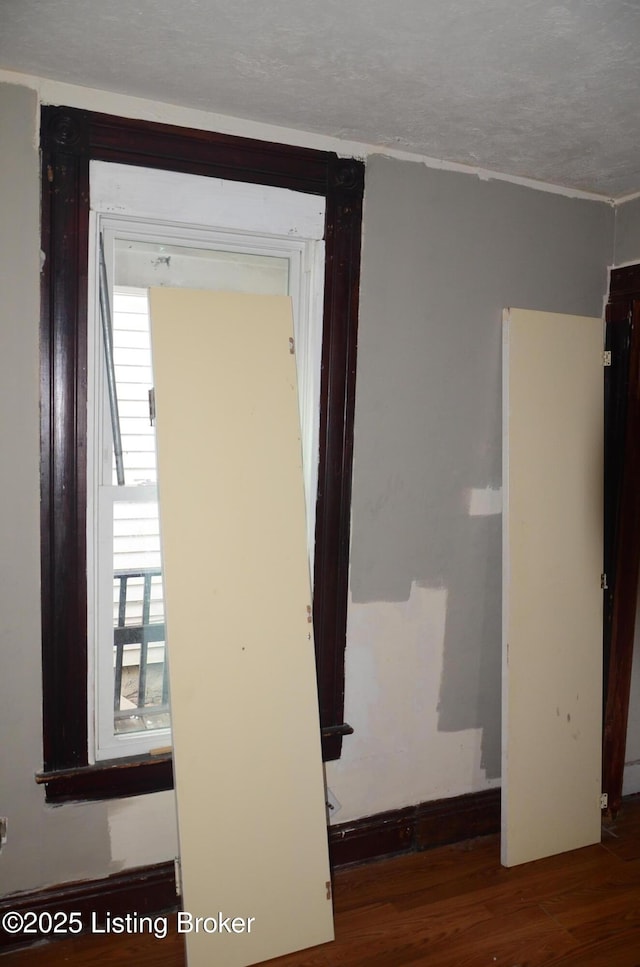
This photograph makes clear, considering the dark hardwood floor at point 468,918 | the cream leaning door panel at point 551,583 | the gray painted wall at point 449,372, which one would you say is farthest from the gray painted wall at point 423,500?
the dark hardwood floor at point 468,918

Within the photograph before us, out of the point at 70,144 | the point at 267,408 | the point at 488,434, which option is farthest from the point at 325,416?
the point at 70,144

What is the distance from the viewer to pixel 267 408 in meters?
2.24

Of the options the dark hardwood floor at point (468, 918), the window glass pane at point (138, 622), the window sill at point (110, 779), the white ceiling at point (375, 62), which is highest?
the white ceiling at point (375, 62)

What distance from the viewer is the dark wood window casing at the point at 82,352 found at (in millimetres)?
2033

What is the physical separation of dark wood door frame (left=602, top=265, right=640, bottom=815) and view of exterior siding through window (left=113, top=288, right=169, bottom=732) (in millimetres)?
1963

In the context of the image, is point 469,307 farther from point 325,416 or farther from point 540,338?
point 325,416

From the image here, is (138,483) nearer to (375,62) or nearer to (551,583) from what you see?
(375,62)

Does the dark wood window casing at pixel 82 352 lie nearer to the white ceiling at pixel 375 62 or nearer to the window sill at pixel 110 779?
the window sill at pixel 110 779

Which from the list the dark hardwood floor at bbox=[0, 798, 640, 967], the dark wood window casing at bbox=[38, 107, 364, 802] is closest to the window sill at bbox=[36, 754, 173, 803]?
→ the dark wood window casing at bbox=[38, 107, 364, 802]

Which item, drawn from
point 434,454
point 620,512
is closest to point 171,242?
point 434,454

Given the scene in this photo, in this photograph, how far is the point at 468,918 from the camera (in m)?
2.36

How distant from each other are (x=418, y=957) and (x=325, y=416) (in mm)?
1809

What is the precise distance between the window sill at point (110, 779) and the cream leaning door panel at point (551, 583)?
1331 mm

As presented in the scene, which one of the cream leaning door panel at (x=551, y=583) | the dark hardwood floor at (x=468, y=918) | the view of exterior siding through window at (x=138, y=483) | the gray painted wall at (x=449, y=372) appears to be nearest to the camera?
the dark hardwood floor at (x=468, y=918)
